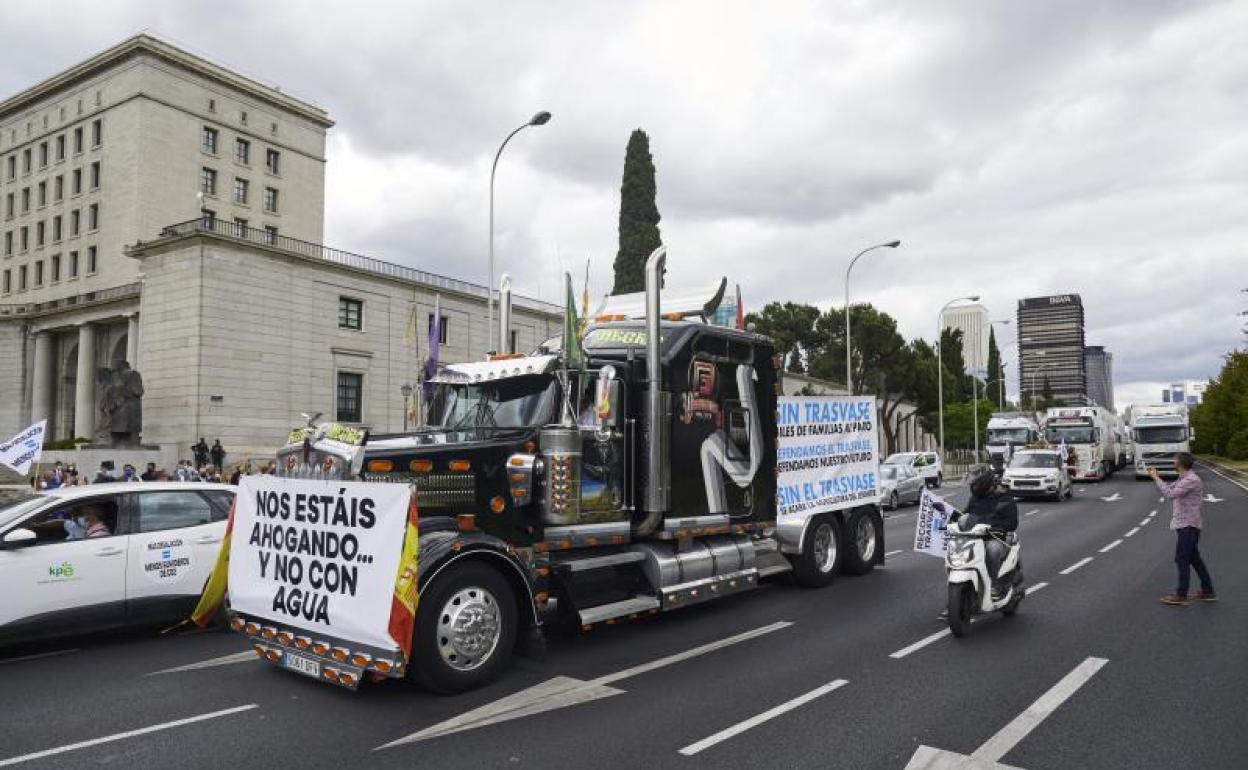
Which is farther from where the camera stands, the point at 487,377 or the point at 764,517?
the point at 764,517

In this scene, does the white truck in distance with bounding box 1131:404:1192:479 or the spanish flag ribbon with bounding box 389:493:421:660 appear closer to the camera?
the spanish flag ribbon with bounding box 389:493:421:660

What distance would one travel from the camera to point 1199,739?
5070mm

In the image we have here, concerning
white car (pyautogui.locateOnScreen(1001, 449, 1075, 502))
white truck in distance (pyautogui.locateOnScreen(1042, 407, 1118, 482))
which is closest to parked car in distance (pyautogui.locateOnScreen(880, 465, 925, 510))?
white car (pyautogui.locateOnScreen(1001, 449, 1075, 502))

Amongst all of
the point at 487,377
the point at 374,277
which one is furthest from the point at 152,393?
the point at 487,377

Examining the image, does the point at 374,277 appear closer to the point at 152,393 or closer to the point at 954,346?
the point at 152,393

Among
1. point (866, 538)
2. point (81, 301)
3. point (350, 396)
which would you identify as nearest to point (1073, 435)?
point (866, 538)

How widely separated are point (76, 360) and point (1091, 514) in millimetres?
52851

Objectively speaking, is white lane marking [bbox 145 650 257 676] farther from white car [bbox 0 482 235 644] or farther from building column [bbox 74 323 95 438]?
building column [bbox 74 323 95 438]

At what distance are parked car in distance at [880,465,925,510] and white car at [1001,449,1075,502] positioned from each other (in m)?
2.65

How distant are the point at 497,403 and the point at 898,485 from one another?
67.4 feet

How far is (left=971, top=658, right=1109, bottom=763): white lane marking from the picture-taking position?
493 cm

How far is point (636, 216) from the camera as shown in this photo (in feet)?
136

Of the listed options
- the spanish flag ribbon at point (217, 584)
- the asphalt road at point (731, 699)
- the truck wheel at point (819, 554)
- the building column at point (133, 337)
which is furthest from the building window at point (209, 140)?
the truck wheel at point (819, 554)

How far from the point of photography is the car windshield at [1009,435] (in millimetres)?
36125
